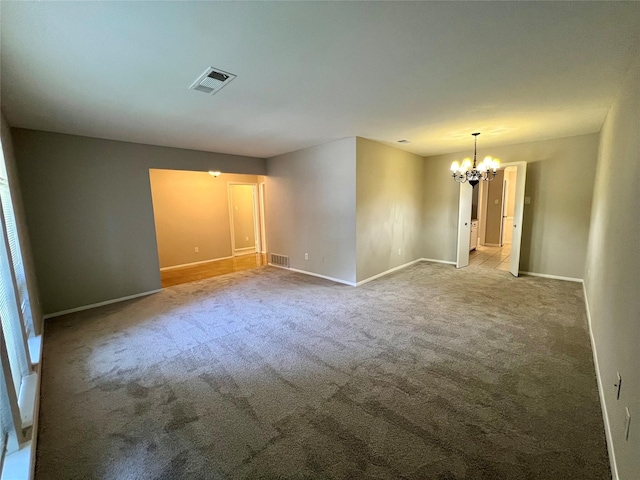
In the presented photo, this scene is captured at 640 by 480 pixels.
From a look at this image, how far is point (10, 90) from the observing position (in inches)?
90.7

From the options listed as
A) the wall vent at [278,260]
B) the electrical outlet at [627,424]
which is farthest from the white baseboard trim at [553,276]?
the wall vent at [278,260]

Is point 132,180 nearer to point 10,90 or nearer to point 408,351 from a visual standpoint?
point 10,90

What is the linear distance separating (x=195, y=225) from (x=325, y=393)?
598cm

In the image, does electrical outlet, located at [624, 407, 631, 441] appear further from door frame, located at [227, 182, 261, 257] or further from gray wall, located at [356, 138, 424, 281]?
door frame, located at [227, 182, 261, 257]

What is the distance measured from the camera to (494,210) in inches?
325

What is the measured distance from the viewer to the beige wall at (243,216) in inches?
309

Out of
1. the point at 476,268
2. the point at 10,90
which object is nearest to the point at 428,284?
the point at 476,268

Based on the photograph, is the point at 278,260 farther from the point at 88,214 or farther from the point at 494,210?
the point at 494,210

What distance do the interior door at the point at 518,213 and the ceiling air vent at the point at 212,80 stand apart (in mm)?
5208

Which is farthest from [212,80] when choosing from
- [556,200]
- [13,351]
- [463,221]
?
[556,200]

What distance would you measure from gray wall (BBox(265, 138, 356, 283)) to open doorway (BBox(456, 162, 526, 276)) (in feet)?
9.35

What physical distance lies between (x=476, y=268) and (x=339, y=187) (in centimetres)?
365

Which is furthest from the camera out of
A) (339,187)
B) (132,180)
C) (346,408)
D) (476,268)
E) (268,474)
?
(476,268)

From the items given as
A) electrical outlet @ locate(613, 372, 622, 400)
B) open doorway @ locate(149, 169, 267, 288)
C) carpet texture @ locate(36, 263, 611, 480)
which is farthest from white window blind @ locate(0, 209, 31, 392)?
electrical outlet @ locate(613, 372, 622, 400)
